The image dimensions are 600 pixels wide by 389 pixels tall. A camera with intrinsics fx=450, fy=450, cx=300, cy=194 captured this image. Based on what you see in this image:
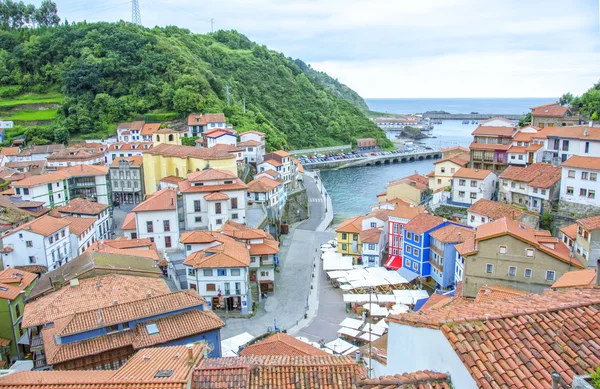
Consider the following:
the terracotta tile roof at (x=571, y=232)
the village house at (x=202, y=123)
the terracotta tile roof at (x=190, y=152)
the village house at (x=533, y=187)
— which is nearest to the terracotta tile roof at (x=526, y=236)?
the terracotta tile roof at (x=571, y=232)

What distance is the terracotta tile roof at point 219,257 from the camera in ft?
85.5

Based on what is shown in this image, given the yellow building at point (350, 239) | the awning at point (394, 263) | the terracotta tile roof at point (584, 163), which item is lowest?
the awning at point (394, 263)

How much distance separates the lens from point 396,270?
32.6m

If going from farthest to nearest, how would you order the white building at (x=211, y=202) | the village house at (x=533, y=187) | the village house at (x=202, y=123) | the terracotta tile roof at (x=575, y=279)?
the village house at (x=202, y=123) < the white building at (x=211, y=202) < the village house at (x=533, y=187) < the terracotta tile roof at (x=575, y=279)

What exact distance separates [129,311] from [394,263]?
21.9 meters

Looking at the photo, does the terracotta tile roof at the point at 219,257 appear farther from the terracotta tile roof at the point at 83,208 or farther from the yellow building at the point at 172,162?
the yellow building at the point at 172,162

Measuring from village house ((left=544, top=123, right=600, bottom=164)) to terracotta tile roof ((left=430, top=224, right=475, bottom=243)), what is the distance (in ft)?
43.3

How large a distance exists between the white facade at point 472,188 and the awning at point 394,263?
34.8 ft

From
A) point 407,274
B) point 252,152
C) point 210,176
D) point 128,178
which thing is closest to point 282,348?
point 407,274

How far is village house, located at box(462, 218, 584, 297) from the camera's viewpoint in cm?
2409

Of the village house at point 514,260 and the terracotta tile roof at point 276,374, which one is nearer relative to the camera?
the terracotta tile roof at point 276,374

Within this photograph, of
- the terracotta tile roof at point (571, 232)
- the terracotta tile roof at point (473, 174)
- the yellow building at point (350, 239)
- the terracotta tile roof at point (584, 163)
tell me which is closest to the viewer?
the terracotta tile roof at point (571, 232)

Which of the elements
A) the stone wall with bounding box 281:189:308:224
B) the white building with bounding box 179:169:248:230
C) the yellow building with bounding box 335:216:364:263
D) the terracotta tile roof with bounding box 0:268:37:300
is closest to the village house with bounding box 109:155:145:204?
the white building with bounding box 179:169:248:230

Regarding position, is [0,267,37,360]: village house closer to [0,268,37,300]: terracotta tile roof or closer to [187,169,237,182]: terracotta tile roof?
[0,268,37,300]: terracotta tile roof
